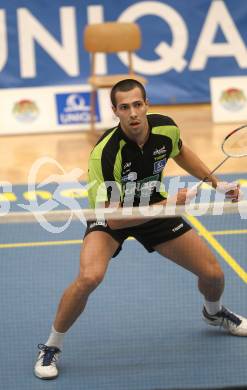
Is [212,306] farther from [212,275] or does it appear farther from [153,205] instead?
[153,205]

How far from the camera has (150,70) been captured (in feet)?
46.1

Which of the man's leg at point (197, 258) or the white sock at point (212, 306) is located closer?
the man's leg at point (197, 258)

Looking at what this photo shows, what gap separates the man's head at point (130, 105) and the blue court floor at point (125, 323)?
162cm

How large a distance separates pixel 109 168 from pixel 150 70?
351 inches

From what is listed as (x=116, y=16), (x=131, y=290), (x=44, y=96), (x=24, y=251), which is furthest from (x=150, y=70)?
(x=131, y=290)

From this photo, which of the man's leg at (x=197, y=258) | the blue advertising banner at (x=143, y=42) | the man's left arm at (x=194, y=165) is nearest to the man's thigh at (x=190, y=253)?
the man's leg at (x=197, y=258)

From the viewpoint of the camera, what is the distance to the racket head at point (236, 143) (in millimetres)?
5414

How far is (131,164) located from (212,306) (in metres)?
1.31

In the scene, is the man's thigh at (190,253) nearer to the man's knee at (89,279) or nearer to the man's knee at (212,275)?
the man's knee at (212,275)

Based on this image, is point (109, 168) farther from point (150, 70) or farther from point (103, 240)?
point (150, 70)

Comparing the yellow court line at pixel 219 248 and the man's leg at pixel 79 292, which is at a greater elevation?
the man's leg at pixel 79 292

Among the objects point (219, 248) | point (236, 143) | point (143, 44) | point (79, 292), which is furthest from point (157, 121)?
point (143, 44)

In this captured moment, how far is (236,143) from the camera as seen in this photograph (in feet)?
18.1

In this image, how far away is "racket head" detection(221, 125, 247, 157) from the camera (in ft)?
17.8
